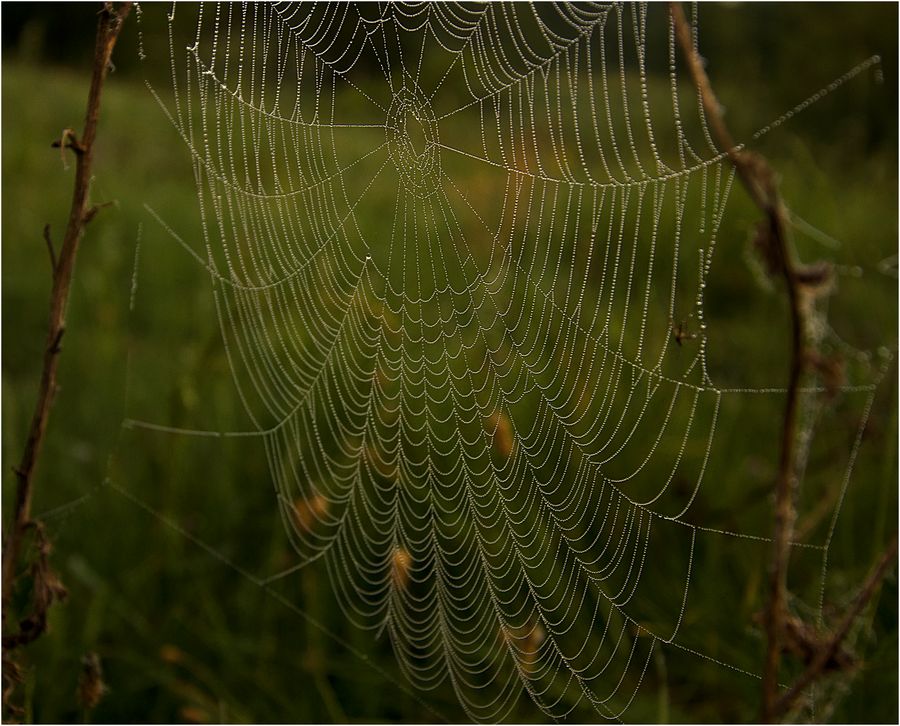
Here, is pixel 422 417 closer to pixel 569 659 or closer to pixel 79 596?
pixel 569 659

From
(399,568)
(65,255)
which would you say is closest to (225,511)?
(399,568)

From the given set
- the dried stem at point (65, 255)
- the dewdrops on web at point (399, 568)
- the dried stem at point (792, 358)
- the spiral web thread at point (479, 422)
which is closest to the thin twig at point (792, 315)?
the dried stem at point (792, 358)

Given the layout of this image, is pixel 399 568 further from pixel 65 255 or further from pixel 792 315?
pixel 792 315

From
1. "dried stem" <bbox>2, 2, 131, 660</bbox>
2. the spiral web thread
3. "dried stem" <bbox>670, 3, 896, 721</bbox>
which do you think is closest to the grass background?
the spiral web thread

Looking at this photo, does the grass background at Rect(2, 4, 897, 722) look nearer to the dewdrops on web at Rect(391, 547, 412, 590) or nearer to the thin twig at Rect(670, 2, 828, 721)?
the dewdrops on web at Rect(391, 547, 412, 590)

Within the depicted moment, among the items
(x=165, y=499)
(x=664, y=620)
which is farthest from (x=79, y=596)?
(x=664, y=620)

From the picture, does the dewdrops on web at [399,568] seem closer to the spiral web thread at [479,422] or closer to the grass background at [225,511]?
the spiral web thread at [479,422]
